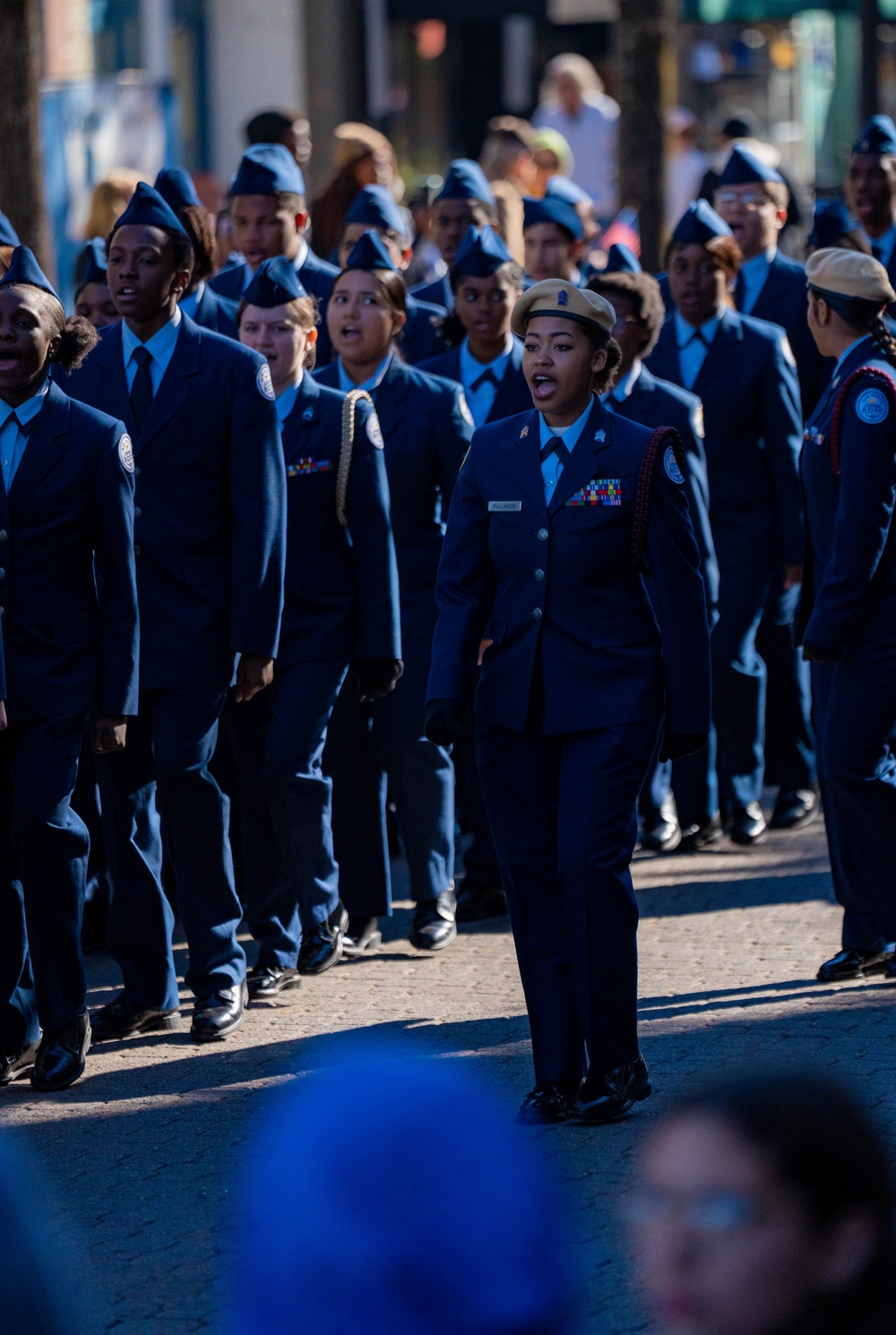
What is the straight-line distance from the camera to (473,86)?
88.0 ft

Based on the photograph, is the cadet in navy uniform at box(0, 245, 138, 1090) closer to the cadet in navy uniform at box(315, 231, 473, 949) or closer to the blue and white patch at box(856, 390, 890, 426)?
the cadet in navy uniform at box(315, 231, 473, 949)

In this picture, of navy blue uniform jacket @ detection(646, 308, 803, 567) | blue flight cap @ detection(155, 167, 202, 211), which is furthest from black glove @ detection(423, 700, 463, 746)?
navy blue uniform jacket @ detection(646, 308, 803, 567)

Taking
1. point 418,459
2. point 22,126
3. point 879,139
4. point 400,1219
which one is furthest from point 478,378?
point 400,1219

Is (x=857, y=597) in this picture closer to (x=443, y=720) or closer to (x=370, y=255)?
(x=443, y=720)

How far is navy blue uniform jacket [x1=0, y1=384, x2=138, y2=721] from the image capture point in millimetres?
5879

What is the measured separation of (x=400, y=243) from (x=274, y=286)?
240 cm

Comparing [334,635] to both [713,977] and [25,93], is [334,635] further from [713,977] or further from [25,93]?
[25,93]

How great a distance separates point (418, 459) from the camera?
7.61m

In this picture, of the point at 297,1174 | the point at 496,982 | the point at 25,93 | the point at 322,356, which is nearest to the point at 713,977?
the point at 496,982

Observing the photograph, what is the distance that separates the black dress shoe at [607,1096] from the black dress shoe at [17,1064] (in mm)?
1563

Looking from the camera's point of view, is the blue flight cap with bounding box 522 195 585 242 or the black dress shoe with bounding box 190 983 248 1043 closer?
the black dress shoe with bounding box 190 983 248 1043

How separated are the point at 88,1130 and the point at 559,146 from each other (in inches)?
452

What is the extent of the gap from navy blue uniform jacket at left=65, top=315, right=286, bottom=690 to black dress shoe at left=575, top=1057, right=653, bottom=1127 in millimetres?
1683

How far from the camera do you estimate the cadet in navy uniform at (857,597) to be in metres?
6.50
